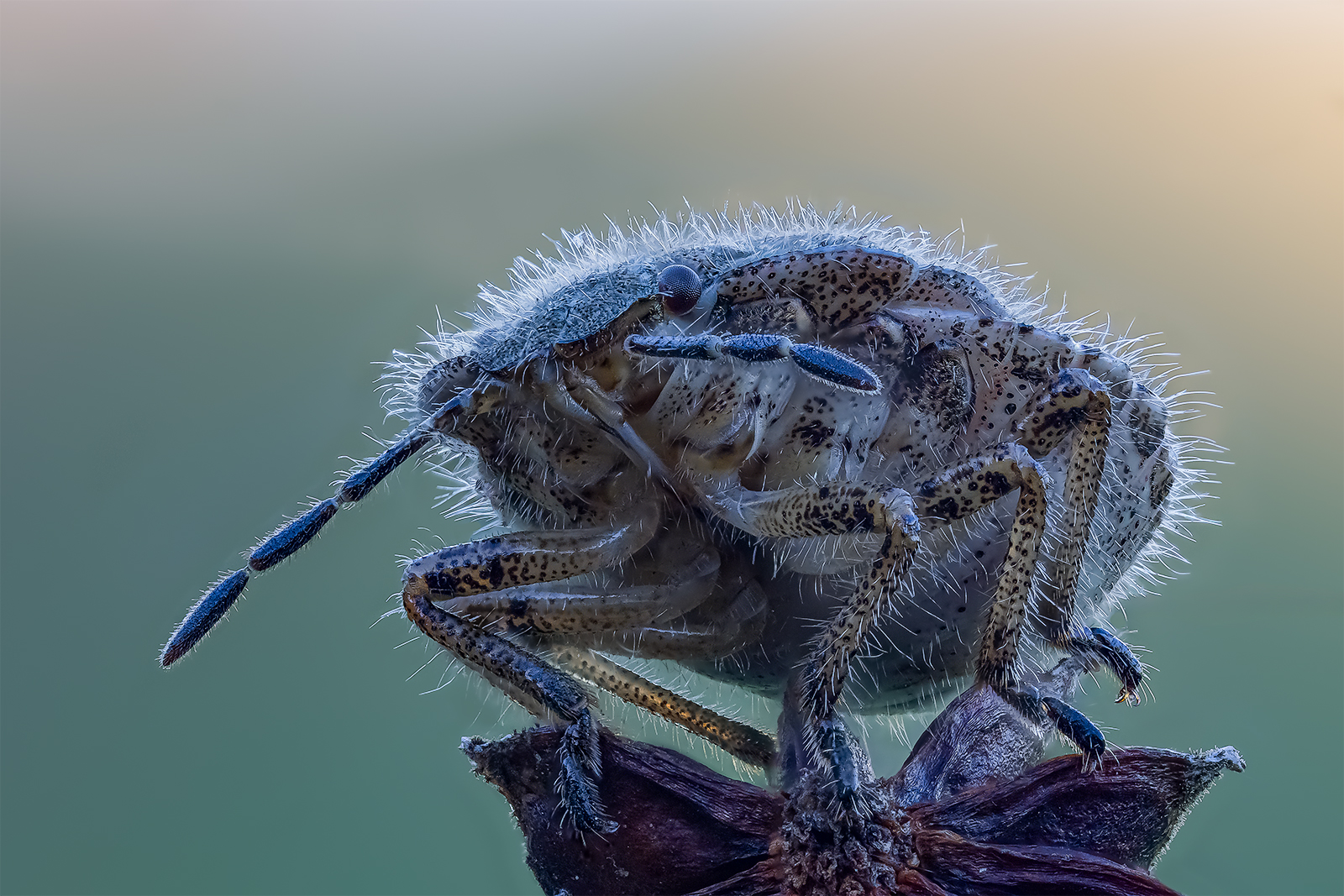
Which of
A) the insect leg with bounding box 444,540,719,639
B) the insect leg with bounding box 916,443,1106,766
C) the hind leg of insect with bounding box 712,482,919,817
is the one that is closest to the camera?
the hind leg of insect with bounding box 712,482,919,817

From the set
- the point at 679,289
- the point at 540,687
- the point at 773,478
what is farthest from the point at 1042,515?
the point at 540,687

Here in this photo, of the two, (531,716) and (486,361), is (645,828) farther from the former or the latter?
(486,361)

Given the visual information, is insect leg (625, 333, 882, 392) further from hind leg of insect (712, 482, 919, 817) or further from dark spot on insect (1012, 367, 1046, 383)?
dark spot on insect (1012, 367, 1046, 383)

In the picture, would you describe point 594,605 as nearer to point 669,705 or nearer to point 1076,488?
point 669,705

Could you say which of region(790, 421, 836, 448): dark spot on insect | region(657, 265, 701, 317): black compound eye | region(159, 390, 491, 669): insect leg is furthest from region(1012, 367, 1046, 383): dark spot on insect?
region(159, 390, 491, 669): insect leg

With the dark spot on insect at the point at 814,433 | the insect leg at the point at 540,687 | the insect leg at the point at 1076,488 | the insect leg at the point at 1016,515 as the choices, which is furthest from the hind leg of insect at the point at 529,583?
the insect leg at the point at 1076,488

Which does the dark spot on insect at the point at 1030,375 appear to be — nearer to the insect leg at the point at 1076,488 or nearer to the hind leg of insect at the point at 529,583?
the insect leg at the point at 1076,488

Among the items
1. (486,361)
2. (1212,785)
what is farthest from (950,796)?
(486,361)
